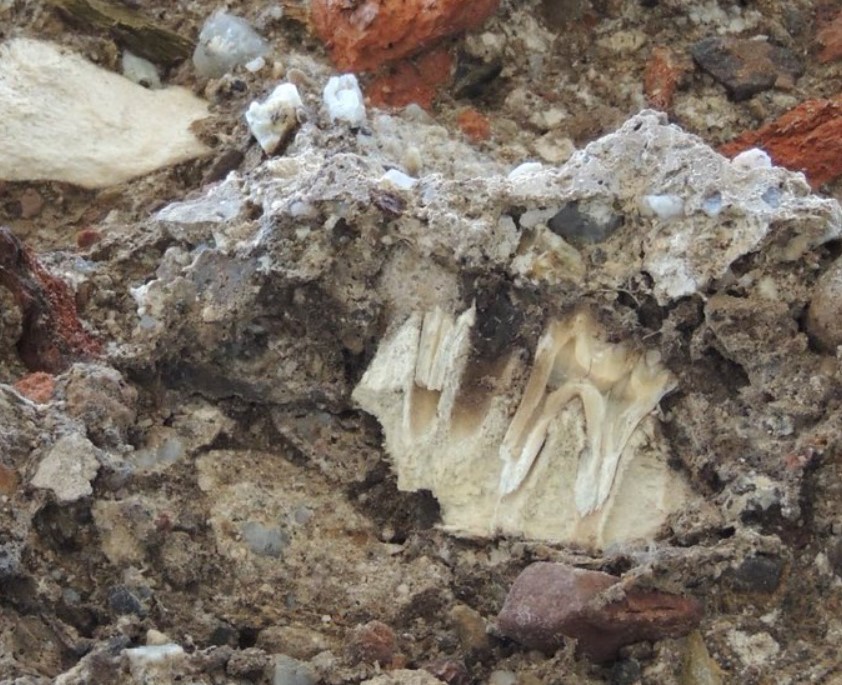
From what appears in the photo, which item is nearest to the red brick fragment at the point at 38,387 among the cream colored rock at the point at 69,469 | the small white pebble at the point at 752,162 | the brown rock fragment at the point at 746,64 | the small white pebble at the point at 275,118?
the cream colored rock at the point at 69,469

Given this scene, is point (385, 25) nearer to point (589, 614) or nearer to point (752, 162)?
point (752, 162)

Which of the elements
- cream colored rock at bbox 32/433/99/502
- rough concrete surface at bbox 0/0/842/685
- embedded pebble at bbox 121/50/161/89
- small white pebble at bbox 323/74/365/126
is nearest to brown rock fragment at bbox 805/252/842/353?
rough concrete surface at bbox 0/0/842/685

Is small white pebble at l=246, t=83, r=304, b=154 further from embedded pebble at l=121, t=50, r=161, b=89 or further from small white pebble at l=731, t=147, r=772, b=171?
small white pebble at l=731, t=147, r=772, b=171

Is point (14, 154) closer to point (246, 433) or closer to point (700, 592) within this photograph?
point (246, 433)

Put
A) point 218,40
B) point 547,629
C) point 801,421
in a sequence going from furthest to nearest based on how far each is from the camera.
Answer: point 218,40, point 801,421, point 547,629

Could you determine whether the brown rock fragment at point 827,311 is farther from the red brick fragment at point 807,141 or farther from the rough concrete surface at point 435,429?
the red brick fragment at point 807,141

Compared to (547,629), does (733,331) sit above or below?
above

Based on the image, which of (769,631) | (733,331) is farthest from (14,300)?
(769,631)
